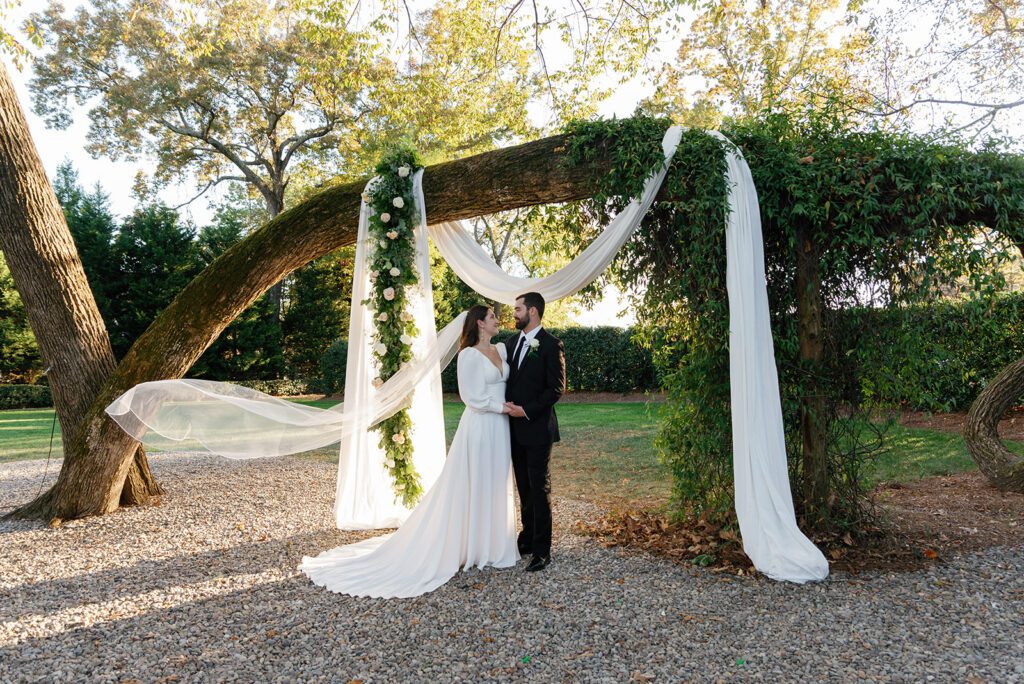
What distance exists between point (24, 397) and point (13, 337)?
5.82 ft

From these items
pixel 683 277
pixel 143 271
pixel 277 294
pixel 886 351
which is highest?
pixel 143 271

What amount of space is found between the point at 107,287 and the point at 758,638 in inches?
796

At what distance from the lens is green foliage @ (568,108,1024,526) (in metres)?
4.68

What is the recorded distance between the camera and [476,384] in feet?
16.0

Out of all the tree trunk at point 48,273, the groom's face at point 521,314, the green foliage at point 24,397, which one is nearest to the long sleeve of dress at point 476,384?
the groom's face at point 521,314

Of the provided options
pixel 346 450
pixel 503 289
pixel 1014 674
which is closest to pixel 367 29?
pixel 503 289

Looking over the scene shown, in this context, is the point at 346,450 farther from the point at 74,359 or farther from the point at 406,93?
the point at 406,93

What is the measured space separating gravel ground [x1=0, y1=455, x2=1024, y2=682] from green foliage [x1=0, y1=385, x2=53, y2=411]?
1678 cm

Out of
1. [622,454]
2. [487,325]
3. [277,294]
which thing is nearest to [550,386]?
[487,325]

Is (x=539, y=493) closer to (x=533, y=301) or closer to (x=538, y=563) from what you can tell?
(x=538, y=563)

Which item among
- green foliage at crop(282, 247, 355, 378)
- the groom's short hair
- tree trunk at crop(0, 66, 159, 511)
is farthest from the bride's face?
green foliage at crop(282, 247, 355, 378)

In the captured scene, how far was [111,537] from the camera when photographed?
19.7 feet

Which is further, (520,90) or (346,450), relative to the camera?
(520,90)

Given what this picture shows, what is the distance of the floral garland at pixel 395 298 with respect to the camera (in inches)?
227
